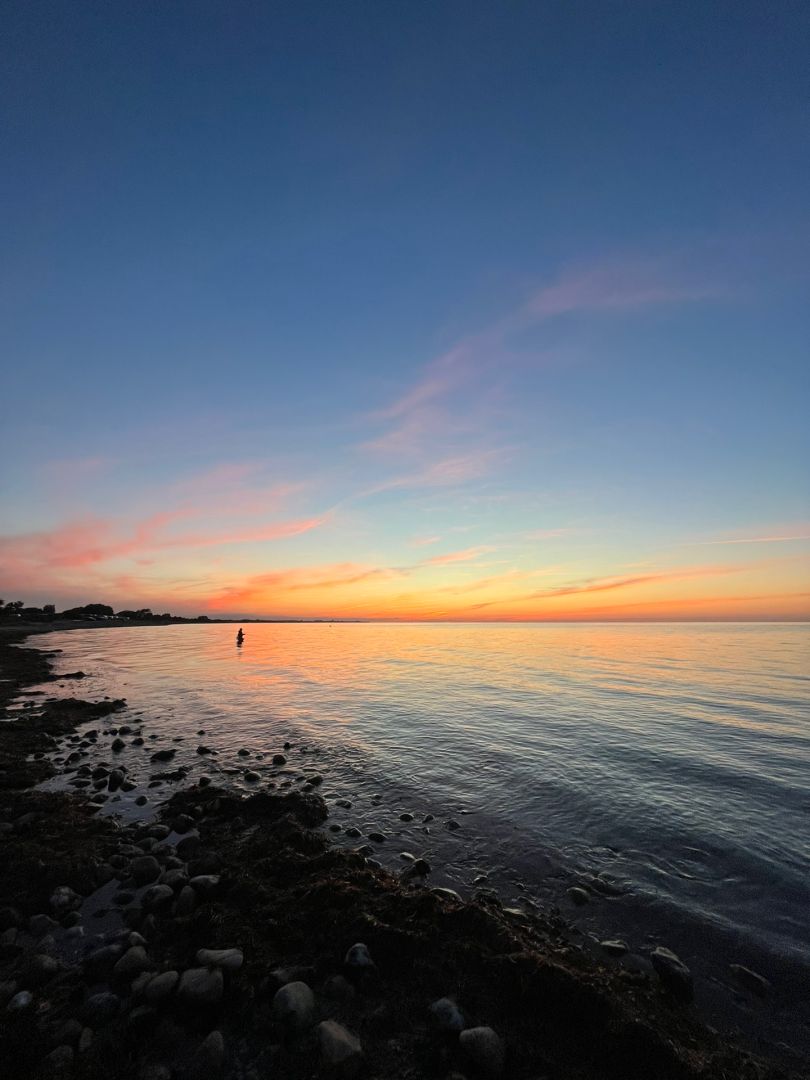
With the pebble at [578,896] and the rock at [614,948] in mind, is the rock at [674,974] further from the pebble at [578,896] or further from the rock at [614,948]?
the pebble at [578,896]

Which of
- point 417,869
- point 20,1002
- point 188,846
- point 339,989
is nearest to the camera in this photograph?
point 20,1002

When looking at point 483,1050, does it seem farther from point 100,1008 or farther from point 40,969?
point 40,969

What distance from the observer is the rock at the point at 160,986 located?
18.7 feet

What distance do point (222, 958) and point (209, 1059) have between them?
4.01ft

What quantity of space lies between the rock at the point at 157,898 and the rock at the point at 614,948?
7056 millimetres

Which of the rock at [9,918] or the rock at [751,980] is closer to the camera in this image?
the rock at [751,980]

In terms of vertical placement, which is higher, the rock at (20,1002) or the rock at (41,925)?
the rock at (20,1002)

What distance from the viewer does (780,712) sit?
27156 mm

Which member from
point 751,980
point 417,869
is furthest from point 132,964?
point 751,980

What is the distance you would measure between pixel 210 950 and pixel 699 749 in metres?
19.8

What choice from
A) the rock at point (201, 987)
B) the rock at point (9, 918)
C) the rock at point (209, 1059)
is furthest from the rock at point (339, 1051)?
the rock at point (9, 918)

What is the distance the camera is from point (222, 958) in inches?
243

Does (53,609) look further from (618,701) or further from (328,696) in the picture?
(618,701)

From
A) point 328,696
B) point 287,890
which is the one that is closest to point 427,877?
point 287,890
